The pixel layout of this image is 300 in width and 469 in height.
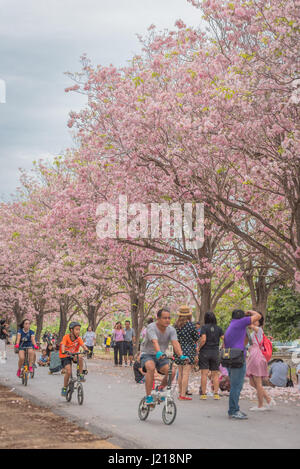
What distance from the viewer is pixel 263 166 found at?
13789 millimetres

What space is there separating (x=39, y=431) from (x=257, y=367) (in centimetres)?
414

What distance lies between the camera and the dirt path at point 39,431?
7.75 m

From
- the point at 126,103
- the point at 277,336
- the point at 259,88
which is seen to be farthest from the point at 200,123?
the point at 277,336

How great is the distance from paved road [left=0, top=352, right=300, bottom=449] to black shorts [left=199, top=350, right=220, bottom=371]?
724 mm

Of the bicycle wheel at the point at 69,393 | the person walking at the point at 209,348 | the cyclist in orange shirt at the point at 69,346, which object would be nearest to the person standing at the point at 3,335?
the cyclist in orange shirt at the point at 69,346

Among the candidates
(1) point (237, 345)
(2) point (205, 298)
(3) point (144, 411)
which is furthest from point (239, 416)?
(2) point (205, 298)

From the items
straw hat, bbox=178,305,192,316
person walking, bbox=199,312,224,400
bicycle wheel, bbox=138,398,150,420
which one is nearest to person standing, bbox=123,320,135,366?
person walking, bbox=199,312,224,400

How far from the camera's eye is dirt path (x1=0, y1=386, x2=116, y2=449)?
25.4 ft

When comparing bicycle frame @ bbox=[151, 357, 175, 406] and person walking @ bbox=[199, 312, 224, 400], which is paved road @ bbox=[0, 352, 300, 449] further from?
person walking @ bbox=[199, 312, 224, 400]

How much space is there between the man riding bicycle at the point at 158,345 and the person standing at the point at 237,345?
111cm

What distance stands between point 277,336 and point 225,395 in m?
25.5

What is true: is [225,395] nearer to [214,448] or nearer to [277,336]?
[214,448]

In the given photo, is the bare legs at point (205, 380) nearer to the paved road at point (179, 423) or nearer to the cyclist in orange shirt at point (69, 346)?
the paved road at point (179, 423)

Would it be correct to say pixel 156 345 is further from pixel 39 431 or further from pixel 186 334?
pixel 186 334
